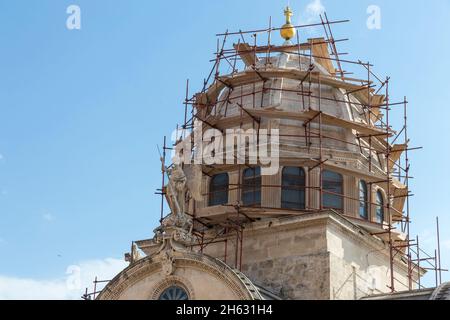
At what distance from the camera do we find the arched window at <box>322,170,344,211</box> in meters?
40.3

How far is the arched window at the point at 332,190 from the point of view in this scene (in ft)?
132

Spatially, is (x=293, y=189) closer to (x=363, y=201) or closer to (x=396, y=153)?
(x=363, y=201)

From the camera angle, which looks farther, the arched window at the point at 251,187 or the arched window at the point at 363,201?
the arched window at the point at 363,201

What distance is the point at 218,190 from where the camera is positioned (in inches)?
1636

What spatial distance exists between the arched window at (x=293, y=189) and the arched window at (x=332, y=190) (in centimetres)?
89

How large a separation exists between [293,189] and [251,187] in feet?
5.62

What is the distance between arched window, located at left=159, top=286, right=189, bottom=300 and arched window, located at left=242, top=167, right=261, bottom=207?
21.4 ft

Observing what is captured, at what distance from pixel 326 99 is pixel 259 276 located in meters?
9.39

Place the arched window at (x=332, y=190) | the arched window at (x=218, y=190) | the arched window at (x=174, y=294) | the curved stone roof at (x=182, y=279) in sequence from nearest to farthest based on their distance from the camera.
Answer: the curved stone roof at (x=182, y=279) → the arched window at (x=174, y=294) → the arched window at (x=332, y=190) → the arched window at (x=218, y=190)

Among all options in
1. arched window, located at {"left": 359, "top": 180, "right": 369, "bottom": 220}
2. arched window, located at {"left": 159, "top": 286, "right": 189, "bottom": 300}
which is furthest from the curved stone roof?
arched window, located at {"left": 359, "top": 180, "right": 369, "bottom": 220}

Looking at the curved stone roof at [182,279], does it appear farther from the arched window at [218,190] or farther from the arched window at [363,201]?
the arched window at [363,201]

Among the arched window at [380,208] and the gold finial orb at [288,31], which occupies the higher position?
the gold finial orb at [288,31]

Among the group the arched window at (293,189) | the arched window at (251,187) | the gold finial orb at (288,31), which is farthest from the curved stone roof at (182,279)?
the gold finial orb at (288,31)
